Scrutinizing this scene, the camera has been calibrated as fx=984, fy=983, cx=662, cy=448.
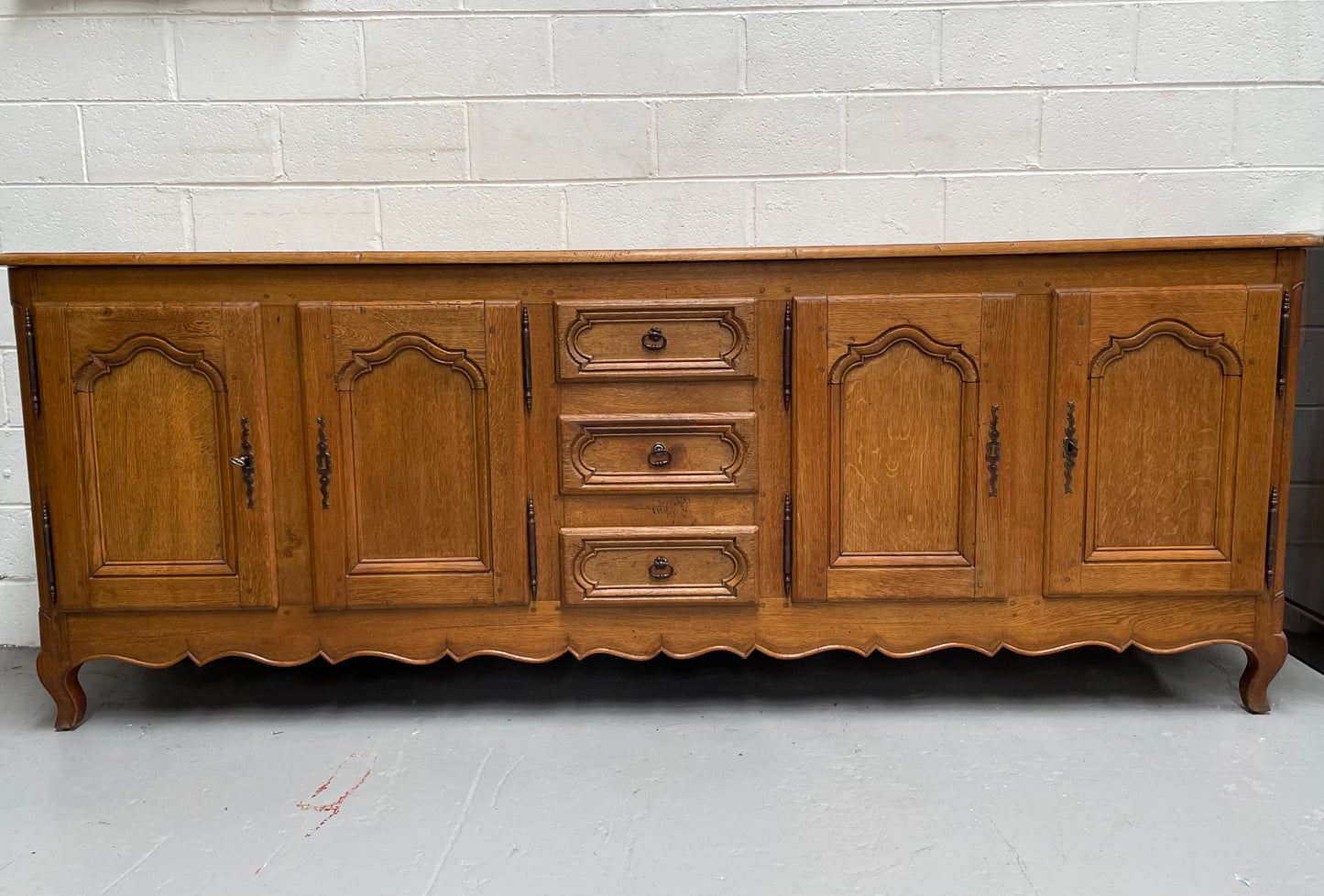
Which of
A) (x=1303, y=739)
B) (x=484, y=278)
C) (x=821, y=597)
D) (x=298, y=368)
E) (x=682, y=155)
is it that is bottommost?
(x=1303, y=739)

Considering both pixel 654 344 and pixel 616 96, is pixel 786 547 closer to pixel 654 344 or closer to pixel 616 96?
pixel 654 344

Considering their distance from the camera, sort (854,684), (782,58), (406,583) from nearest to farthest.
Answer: (406,583)
(854,684)
(782,58)

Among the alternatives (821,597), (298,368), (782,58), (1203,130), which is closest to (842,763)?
(821,597)

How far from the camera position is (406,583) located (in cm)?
202

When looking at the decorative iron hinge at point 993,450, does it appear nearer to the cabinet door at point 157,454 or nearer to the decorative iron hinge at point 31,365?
the cabinet door at point 157,454

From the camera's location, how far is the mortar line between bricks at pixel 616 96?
2.56 metres

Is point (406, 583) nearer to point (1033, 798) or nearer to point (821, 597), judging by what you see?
point (821, 597)

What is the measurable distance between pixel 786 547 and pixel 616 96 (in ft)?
4.31

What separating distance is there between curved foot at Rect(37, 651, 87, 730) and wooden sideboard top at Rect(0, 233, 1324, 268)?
82cm

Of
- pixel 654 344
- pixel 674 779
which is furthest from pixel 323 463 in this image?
pixel 674 779

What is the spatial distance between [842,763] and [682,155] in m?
1.58

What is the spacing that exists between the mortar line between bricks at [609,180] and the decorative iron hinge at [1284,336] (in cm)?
78

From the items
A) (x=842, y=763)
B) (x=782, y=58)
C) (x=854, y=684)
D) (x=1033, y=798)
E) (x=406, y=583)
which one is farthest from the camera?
(x=782, y=58)

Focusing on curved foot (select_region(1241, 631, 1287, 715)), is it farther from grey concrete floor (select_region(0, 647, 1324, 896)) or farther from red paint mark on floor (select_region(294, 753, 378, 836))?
red paint mark on floor (select_region(294, 753, 378, 836))
